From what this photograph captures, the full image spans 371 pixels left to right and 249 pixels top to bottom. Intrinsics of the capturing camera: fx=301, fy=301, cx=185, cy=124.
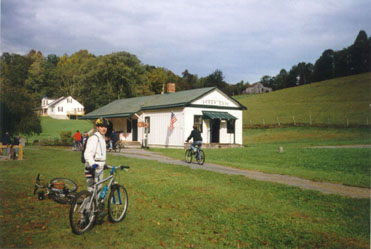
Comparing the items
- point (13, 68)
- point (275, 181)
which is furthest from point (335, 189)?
point (13, 68)

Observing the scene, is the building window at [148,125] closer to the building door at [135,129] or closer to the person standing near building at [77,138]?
the building door at [135,129]

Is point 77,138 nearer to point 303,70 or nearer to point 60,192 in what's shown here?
point 60,192

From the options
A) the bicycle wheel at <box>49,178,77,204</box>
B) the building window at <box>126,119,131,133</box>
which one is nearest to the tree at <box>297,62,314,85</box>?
the building window at <box>126,119,131,133</box>

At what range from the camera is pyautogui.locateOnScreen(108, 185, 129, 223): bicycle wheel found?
20.2 ft

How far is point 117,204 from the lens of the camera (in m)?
6.32

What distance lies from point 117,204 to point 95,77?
2278 inches

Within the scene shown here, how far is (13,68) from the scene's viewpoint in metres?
84.0

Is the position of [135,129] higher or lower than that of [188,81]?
lower

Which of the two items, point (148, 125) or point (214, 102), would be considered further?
point (148, 125)

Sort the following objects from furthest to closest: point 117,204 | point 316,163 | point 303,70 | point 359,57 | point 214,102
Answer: point 303,70 < point 359,57 < point 214,102 < point 316,163 < point 117,204

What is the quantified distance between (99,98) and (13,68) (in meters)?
41.1

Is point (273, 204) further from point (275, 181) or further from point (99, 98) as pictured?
point (99, 98)

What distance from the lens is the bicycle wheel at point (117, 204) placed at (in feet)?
20.2

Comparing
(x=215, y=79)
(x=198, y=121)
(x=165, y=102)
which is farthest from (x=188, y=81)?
(x=198, y=121)
